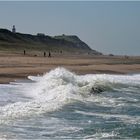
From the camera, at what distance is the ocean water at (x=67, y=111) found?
12.8m

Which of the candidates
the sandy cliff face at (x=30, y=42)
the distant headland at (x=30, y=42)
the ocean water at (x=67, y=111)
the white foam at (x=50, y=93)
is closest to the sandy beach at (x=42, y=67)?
the white foam at (x=50, y=93)

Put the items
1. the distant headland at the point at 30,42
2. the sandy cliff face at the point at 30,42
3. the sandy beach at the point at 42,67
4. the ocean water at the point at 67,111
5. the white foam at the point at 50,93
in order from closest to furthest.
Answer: the ocean water at the point at 67,111 < the white foam at the point at 50,93 < the sandy beach at the point at 42,67 < the distant headland at the point at 30,42 < the sandy cliff face at the point at 30,42

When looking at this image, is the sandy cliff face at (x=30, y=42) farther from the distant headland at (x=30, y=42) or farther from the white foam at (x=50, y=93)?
the white foam at (x=50, y=93)

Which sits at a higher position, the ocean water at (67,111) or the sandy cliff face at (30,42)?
the sandy cliff face at (30,42)

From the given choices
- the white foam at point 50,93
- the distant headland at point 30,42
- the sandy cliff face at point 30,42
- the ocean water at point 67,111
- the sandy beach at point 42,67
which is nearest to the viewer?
the ocean water at point 67,111

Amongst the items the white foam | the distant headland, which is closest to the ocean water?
the white foam

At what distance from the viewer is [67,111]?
16188 mm

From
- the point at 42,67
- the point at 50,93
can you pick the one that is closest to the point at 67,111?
the point at 50,93

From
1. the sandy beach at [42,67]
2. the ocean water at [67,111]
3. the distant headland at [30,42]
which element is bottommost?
the ocean water at [67,111]

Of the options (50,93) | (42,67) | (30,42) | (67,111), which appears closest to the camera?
(67,111)

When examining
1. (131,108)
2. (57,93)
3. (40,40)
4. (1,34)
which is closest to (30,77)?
(57,93)

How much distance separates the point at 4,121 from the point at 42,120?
52.2 inches

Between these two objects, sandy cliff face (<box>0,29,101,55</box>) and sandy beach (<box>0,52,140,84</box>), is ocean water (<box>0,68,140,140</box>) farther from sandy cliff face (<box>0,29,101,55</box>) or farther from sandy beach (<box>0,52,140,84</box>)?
sandy cliff face (<box>0,29,101,55</box>)

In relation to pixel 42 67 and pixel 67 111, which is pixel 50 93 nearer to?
pixel 67 111
